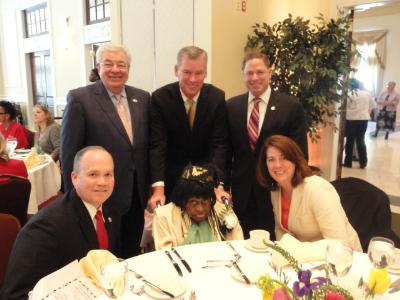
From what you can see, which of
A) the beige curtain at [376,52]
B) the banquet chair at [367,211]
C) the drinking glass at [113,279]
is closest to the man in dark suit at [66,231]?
the drinking glass at [113,279]

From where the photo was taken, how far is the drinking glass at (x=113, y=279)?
1048mm

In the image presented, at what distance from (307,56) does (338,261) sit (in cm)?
319

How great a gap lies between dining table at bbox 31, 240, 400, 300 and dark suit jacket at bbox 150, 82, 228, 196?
Result: 87cm

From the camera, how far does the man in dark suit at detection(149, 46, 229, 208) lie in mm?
2357

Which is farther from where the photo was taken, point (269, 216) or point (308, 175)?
point (269, 216)

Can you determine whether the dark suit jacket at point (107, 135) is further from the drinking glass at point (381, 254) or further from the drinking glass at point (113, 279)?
the drinking glass at point (381, 254)

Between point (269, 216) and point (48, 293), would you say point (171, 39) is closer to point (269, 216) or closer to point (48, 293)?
point (269, 216)

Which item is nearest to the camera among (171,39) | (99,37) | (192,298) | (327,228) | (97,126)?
(192,298)

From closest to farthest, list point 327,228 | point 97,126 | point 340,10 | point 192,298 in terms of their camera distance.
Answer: point 192,298, point 327,228, point 97,126, point 340,10

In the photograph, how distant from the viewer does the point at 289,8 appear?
4688 millimetres

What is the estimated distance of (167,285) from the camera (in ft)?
4.11

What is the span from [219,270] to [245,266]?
4.0 inches

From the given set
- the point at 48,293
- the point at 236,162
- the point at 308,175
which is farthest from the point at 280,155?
the point at 48,293

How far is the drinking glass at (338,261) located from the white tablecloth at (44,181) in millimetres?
3029
